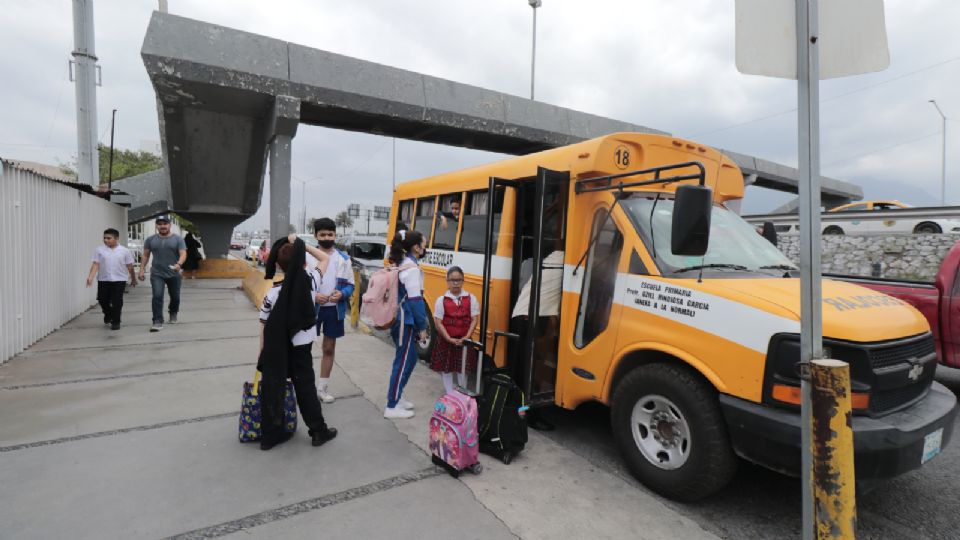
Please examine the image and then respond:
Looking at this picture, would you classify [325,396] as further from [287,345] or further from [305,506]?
[305,506]

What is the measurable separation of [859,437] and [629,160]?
2.42m

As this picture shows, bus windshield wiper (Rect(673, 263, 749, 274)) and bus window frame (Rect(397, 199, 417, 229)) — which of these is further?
bus window frame (Rect(397, 199, 417, 229))

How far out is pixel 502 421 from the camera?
11.7 feet

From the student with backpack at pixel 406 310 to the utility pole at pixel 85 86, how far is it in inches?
528

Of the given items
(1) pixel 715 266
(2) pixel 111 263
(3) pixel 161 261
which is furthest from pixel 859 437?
(2) pixel 111 263

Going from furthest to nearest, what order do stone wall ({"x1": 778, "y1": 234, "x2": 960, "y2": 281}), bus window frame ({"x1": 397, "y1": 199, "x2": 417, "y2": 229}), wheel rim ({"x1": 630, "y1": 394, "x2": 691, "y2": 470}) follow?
stone wall ({"x1": 778, "y1": 234, "x2": 960, "y2": 281}) < bus window frame ({"x1": 397, "y1": 199, "x2": 417, "y2": 229}) < wheel rim ({"x1": 630, "y1": 394, "x2": 691, "y2": 470})

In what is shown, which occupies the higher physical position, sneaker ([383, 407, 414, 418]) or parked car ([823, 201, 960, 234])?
parked car ([823, 201, 960, 234])

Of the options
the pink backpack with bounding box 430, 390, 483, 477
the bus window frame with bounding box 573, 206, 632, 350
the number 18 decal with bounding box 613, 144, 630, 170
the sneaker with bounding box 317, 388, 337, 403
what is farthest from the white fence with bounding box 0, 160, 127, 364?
the number 18 decal with bounding box 613, 144, 630, 170

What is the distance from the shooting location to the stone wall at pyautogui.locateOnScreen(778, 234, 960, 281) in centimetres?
828

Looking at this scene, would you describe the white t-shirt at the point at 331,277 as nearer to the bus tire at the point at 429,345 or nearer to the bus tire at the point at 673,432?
the bus tire at the point at 429,345

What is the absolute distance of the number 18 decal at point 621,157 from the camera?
3.76 meters

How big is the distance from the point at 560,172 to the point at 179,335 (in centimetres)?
677

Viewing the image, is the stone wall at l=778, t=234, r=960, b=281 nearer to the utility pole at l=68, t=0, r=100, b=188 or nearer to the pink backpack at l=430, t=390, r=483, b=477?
the pink backpack at l=430, t=390, r=483, b=477

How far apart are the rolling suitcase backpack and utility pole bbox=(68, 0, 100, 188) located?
571 inches
